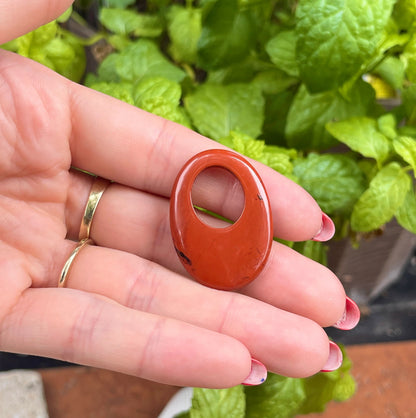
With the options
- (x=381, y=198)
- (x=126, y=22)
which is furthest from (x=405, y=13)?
(x=126, y=22)

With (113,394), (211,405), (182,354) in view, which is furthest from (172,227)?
(113,394)

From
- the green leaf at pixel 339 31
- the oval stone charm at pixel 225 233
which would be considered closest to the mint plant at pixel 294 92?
the green leaf at pixel 339 31

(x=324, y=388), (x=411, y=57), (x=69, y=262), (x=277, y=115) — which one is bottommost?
(x=324, y=388)

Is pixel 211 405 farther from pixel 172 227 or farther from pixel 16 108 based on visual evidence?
pixel 16 108

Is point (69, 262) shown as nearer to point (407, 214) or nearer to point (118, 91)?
point (118, 91)

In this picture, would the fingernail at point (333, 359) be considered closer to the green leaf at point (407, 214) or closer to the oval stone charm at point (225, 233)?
the oval stone charm at point (225, 233)

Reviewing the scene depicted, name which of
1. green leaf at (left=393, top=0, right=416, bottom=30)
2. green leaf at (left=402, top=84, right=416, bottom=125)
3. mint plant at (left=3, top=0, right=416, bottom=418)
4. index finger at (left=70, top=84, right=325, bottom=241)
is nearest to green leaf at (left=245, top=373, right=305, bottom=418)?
mint plant at (left=3, top=0, right=416, bottom=418)
